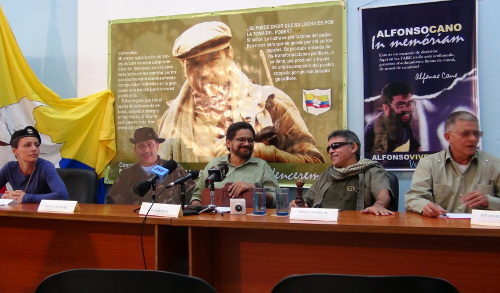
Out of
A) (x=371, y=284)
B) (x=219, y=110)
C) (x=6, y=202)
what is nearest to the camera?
(x=371, y=284)

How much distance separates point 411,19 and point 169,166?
229 cm

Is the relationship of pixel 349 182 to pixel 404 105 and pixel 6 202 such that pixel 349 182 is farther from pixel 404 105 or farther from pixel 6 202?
pixel 6 202

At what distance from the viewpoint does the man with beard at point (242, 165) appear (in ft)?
10.5

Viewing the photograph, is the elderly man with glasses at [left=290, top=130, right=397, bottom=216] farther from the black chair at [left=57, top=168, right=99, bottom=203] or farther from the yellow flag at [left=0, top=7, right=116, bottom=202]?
the yellow flag at [left=0, top=7, right=116, bottom=202]

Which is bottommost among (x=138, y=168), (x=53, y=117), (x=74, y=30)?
(x=138, y=168)

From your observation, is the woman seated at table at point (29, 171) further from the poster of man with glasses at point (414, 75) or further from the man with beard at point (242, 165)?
the poster of man with glasses at point (414, 75)

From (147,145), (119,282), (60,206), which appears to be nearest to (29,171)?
(147,145)

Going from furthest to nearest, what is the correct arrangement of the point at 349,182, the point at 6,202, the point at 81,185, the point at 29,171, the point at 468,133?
the point at 81,185, the point at 29,171, the point at 349,182, the point at 468,133, the point at 6,202

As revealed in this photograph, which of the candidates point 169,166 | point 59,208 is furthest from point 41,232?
point 169,166

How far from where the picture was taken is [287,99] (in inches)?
138

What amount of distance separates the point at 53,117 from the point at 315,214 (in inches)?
114

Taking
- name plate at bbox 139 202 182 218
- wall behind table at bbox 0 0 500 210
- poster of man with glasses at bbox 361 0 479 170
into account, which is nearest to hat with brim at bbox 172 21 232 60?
wall behind table at bbox 0 0 500 210

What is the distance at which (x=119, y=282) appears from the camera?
3.20 feet

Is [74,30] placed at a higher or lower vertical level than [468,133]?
higher
